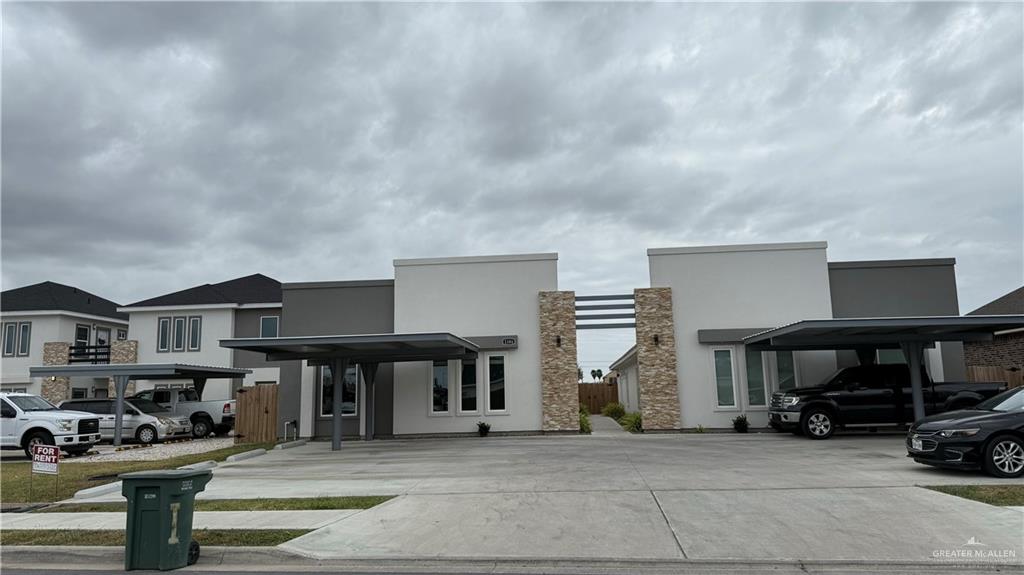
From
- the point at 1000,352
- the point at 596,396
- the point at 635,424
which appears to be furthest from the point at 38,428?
the point at 1000,352

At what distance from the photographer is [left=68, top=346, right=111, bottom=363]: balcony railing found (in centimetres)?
3350

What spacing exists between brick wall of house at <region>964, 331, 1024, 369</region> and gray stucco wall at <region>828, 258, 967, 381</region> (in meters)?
3.27

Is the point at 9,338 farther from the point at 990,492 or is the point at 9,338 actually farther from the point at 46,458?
the point at 990,492

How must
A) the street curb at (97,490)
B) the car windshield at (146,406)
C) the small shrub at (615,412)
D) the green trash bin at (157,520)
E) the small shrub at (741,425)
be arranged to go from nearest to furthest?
1. the green trash bin at (157,520)
2. the street curb at (97,490)
3. the small shrub at (741,425)
4. the car windshield at (146,406)
5. the small shrub at (615,412)

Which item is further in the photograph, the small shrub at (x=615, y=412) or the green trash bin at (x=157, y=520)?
the small shrub at (x=615, y=412)

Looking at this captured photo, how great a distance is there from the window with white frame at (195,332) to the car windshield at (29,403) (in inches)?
489

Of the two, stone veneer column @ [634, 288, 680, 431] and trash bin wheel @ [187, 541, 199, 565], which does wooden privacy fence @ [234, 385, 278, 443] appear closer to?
stone veneer column @ [634, 288, 680, 431]

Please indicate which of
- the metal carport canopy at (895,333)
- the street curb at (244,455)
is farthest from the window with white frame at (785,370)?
the street curb at (244,455)

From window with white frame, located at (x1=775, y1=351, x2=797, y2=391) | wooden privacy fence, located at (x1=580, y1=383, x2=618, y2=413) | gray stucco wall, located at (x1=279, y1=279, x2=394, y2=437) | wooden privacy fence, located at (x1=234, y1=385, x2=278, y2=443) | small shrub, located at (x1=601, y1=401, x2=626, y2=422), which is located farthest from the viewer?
wooden privacy fence, located at (x1=580, y1=383, x2=618, y2=413)

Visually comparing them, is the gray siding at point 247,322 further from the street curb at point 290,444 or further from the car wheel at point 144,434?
the street curb at point 290,444

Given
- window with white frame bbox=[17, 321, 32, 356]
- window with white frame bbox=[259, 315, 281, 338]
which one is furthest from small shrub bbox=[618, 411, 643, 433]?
window with white frame bbox=[17, 321, 32, 356]

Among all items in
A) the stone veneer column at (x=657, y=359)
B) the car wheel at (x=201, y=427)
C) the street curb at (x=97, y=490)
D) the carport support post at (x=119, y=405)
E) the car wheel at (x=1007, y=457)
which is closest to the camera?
the car wheel at (x=1007, y=457)

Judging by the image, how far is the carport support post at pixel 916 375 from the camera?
56.9 feet

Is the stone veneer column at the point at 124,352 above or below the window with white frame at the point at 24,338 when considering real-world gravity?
below
